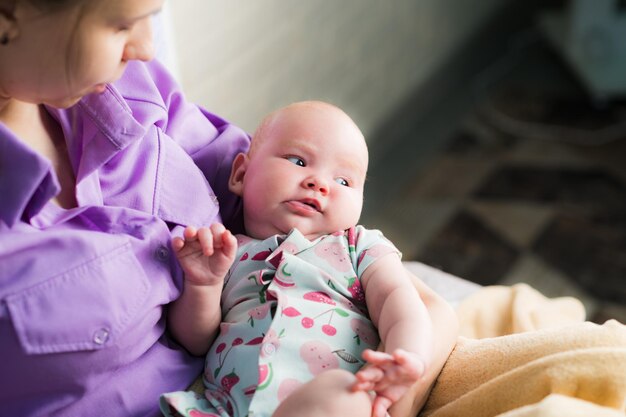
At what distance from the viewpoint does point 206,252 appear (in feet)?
2.79

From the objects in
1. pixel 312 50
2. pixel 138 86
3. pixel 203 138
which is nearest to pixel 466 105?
pixel 312 50

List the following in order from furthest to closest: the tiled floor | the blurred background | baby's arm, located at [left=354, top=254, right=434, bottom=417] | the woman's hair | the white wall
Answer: the tiled floor → the blurred background → the white wall → baby's arm, located at [left=354, top=254, right=434, bottom=417] → the woman's hair

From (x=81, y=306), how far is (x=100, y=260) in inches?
1.9

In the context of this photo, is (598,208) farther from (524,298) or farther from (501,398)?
(501,398)

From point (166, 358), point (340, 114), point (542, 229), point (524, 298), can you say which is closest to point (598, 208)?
point (542, 229)

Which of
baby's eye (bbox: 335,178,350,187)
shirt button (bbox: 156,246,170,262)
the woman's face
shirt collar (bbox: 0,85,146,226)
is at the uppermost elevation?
the woman's face

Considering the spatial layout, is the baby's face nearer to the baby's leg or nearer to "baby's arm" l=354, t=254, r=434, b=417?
"baby's arm" l=354, t=254, r=434, b=417

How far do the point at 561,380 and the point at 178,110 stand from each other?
560 millimetres

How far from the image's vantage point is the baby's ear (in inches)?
41.6

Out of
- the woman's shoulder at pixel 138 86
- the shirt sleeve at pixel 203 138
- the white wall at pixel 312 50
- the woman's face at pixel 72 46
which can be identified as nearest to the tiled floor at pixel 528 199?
the white wall at pixel 312 50

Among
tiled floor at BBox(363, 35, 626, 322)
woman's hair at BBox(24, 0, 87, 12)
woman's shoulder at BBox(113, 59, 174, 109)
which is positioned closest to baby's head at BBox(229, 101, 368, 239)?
woman's shoulder at BBox(113, 59, 174, 109)

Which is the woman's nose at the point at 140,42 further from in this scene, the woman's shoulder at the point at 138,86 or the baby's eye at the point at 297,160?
the baby's eye at the point at 297,160

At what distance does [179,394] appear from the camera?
34.2 inches

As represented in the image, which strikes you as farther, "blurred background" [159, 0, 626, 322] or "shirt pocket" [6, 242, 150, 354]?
"blurred background" [159, 0, 626, 322]
